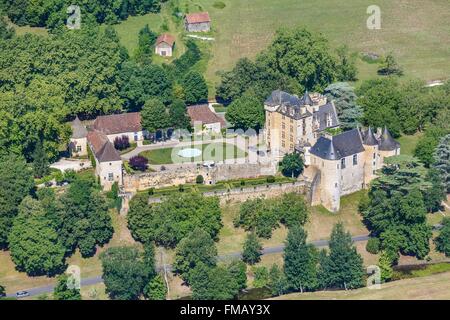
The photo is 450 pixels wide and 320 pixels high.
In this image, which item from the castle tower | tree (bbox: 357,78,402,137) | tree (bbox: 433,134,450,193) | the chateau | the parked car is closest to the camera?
the parked car

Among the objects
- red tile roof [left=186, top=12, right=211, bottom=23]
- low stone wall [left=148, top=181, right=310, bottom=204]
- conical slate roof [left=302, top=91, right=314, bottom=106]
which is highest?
conical slate roof [left=302, top=91, right=314, bottom=106]

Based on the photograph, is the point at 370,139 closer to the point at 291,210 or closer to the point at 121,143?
the point at 291,210

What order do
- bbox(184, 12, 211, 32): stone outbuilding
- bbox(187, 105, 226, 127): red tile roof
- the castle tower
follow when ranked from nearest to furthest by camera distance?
the castle tower < bbox(187, 105, 226, 127): red tile roof < bbox(184, 12, 211, 32): stone outbuilding

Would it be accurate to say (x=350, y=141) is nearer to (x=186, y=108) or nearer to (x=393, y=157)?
(x=393, y=157)

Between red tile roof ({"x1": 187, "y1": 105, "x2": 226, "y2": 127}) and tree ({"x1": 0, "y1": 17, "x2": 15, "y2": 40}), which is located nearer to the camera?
red tile roof ({"x1": 187, "y1": 105, "x2": 226, "y2": 127})

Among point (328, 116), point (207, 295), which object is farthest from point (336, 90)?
point (207, 295)

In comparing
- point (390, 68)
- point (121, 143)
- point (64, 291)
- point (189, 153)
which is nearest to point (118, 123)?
point (121, 143)

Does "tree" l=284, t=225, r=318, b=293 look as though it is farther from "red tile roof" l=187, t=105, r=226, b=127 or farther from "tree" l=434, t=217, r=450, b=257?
"red tile roof" l=187, t=105, r=226, b=127

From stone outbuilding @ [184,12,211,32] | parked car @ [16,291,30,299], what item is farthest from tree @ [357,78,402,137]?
parked car @ [16,291,30,299]
